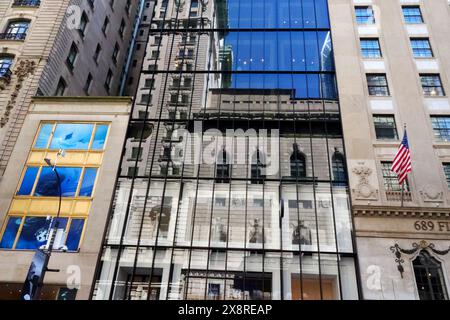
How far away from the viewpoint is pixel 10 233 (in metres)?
21.9

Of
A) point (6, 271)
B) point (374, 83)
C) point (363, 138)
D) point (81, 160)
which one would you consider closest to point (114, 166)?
point (81, 160)

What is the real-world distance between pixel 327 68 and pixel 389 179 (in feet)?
31.4

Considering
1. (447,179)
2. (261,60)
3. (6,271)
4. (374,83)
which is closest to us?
(6,271)

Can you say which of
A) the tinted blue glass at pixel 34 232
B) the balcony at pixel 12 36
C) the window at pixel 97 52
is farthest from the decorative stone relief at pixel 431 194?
the balcony at pixel 12 36

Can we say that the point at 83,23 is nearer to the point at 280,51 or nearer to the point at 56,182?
the point at 56,182

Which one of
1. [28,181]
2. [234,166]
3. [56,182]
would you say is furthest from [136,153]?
[28,181]

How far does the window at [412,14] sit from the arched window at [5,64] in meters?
30.0

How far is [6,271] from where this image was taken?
2077 cm

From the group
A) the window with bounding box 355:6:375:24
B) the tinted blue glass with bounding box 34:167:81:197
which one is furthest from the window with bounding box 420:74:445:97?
the tinted blue glass with bounding box 34:167:81:197

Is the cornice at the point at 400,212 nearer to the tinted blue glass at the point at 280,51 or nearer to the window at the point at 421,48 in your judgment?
the tinted blue glass at the point at 280,51

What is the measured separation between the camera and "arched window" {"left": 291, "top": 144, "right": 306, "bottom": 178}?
23.9 meters

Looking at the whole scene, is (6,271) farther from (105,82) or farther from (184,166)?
(105,82)
